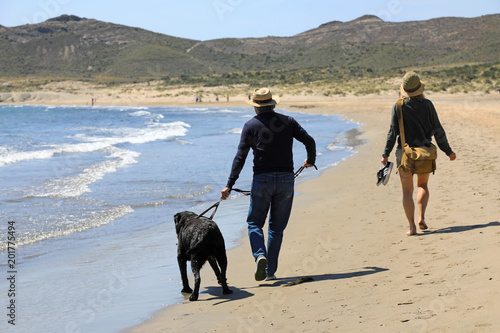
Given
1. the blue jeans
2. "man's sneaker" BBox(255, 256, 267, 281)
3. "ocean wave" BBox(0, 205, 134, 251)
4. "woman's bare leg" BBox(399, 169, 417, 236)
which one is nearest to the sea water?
"ocean wave" BBox(0, 205, 134, 251)

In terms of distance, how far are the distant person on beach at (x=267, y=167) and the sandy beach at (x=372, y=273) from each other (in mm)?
416

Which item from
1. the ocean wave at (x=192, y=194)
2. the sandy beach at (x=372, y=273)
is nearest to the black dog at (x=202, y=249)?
the sandy beach at (x=372, y=273)

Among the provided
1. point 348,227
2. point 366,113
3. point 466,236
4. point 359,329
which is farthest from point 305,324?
point 366,113

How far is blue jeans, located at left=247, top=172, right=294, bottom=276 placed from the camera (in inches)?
211

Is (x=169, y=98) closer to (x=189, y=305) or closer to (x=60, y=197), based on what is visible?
(x=60, y=197)

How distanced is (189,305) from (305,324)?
1377mm

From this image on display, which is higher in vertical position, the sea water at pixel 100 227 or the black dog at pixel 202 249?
the black dog at pixel 202 249

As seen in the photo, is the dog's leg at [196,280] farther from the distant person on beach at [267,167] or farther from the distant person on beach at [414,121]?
the distant person on beach at [414,121]

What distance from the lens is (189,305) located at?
5008 mm

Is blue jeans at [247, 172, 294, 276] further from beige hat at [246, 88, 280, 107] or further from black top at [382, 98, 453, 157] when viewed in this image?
black top at [382, 98, 453, 157]

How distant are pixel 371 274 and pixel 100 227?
16.6 feet

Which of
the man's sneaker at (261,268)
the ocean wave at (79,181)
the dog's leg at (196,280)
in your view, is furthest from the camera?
the ocean wave at (79,181)

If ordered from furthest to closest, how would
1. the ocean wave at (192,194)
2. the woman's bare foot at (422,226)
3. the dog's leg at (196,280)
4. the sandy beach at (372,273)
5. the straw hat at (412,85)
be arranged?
the ocean wave at (192,194) < the woman's bare foot at (422,226) < the straw hat at (412,85) < the dog's leg at (196,280) < the sandy beach at (372,273)

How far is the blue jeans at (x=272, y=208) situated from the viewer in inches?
211
